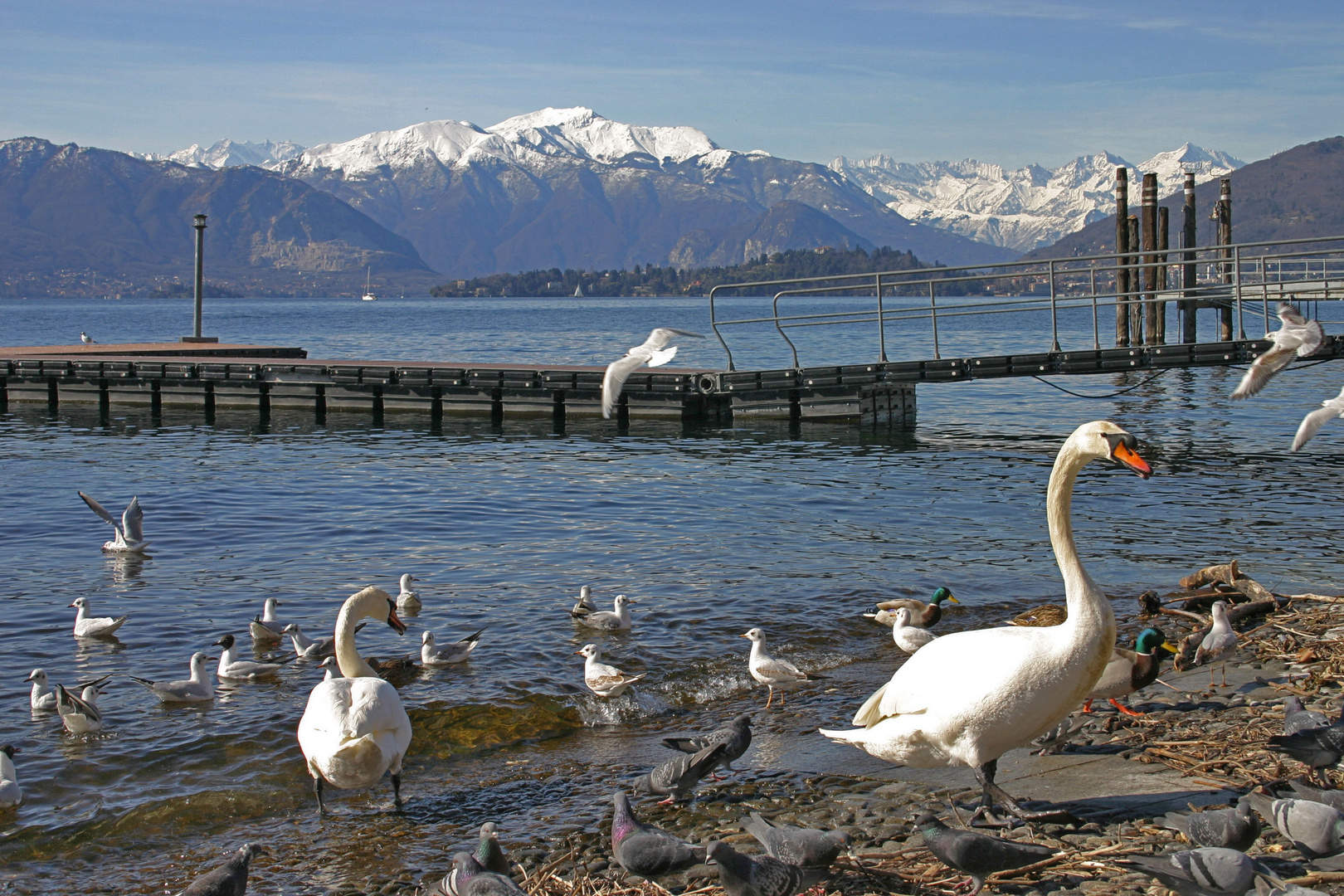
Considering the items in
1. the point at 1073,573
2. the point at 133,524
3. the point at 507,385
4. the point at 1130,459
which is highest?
the point at 507,385

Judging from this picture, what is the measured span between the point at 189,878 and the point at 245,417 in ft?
85.8

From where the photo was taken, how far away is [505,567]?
14453mm

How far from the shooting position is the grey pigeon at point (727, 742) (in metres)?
6.83

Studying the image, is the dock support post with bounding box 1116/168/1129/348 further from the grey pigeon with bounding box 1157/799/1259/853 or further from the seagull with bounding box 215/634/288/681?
the grey pigeon with bounding box 1157/799/1259/853

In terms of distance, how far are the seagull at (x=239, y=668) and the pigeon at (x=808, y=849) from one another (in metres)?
6.43

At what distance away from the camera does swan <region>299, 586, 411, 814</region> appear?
22.6 feet

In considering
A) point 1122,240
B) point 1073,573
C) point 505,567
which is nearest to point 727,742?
point 1073,573

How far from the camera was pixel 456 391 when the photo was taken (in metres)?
30.3

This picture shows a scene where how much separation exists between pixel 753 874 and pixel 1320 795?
2.90 m

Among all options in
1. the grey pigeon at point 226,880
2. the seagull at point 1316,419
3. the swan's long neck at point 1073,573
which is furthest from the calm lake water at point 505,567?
the seagull at point 1316,419

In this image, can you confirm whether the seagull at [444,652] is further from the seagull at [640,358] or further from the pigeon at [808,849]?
the pigeon at [808,849]

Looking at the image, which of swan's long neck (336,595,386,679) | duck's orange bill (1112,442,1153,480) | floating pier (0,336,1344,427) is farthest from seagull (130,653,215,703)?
floating pier (0,336,1344,427)

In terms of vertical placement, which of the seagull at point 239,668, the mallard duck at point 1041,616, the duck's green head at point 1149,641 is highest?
the duck's green head at point 1149,641

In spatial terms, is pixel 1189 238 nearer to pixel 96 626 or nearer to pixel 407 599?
pixel 407 599
